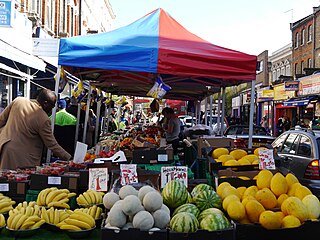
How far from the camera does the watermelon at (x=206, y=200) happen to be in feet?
11.2

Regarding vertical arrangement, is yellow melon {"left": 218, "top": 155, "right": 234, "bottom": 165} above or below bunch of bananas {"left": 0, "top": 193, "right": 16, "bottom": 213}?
above

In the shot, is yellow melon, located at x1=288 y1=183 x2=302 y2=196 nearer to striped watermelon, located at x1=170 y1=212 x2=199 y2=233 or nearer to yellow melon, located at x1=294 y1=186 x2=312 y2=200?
yellow melon, located at x1=294 y1=186 x2=312 y2=200

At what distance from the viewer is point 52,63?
14695mm

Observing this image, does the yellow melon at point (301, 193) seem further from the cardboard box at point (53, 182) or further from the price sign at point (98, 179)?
the cardboard box at point (53, 182)

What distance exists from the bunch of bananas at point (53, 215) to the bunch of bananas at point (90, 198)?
245 mm

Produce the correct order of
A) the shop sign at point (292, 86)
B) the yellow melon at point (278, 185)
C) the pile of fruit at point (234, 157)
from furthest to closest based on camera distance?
1. the shop sign at point (292, 86)
2. the pile of fruit at point (234, 157)
3. the yellow melon at point (278, 185)

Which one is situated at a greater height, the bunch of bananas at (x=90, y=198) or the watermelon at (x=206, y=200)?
the watermelon at (x=206, y=200)

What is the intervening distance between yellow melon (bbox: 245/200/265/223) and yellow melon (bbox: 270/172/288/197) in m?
0.48

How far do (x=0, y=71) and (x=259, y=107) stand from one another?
35.8m

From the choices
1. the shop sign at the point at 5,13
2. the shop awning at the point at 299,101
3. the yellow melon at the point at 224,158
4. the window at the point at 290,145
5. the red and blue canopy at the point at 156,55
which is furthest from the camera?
the shop awning at the point at 299,101

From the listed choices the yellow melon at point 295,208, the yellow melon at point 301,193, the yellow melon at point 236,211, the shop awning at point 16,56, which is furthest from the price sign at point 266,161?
the shop awning at point 16,56

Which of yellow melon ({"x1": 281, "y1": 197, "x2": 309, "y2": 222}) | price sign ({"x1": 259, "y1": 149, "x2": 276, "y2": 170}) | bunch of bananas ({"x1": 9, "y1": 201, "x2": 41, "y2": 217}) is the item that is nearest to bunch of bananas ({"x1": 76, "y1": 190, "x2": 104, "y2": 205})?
bunch of bananas ({"x1": 9, "y1": 201, "x2": 41, "y2": 217})

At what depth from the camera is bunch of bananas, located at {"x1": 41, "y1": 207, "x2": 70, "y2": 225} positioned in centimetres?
343

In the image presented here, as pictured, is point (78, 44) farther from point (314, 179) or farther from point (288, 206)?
point (314, 179)
